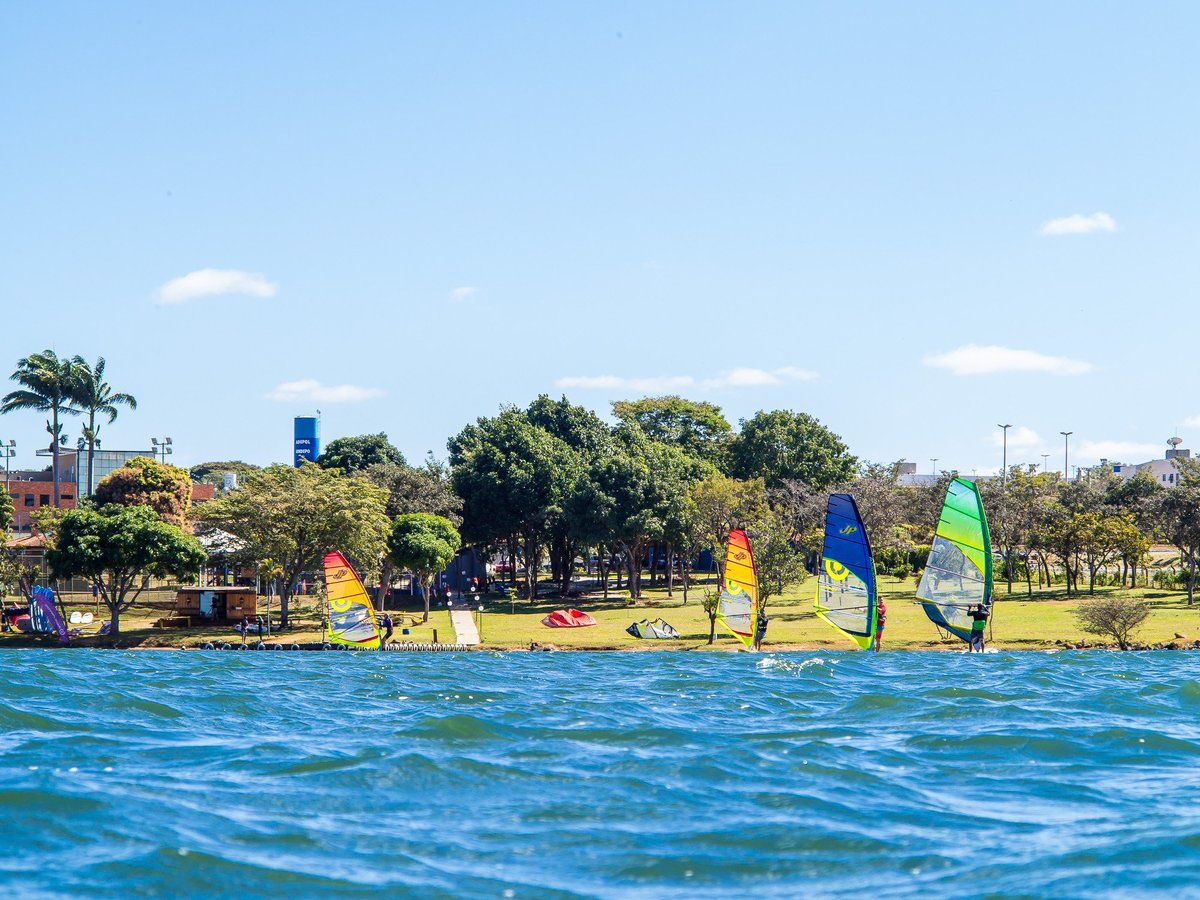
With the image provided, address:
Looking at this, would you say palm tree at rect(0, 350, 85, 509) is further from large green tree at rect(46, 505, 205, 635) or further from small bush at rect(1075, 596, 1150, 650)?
small bush at rect(1075, 596, 1150, 650)

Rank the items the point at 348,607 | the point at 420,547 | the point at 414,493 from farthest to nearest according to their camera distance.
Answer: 1. the point at 414,493
2. the point at 420,547
3. the point at 348,607

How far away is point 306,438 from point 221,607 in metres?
64.1

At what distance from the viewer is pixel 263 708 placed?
2283 cm

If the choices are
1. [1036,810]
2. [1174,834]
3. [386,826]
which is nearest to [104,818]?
[386,826]

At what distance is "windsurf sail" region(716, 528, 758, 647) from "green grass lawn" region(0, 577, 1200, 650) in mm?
6633

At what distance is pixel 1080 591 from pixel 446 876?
2600 inches

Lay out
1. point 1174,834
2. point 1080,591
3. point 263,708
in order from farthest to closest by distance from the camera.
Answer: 1. point 1080,591
2. point 263,708
3. point 1174,834

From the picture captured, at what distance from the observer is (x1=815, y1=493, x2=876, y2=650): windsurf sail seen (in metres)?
31.6

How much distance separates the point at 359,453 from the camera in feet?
294

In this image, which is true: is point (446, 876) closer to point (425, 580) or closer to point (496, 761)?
point (496, 761)

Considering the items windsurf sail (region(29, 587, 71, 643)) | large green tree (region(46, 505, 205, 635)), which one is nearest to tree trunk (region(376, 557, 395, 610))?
large green tree (region(46, 505, 205, 635))

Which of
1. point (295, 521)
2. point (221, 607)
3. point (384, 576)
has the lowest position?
point (221, 607)

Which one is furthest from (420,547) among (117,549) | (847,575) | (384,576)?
(847,575)

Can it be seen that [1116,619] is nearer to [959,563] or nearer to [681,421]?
[959,563]
